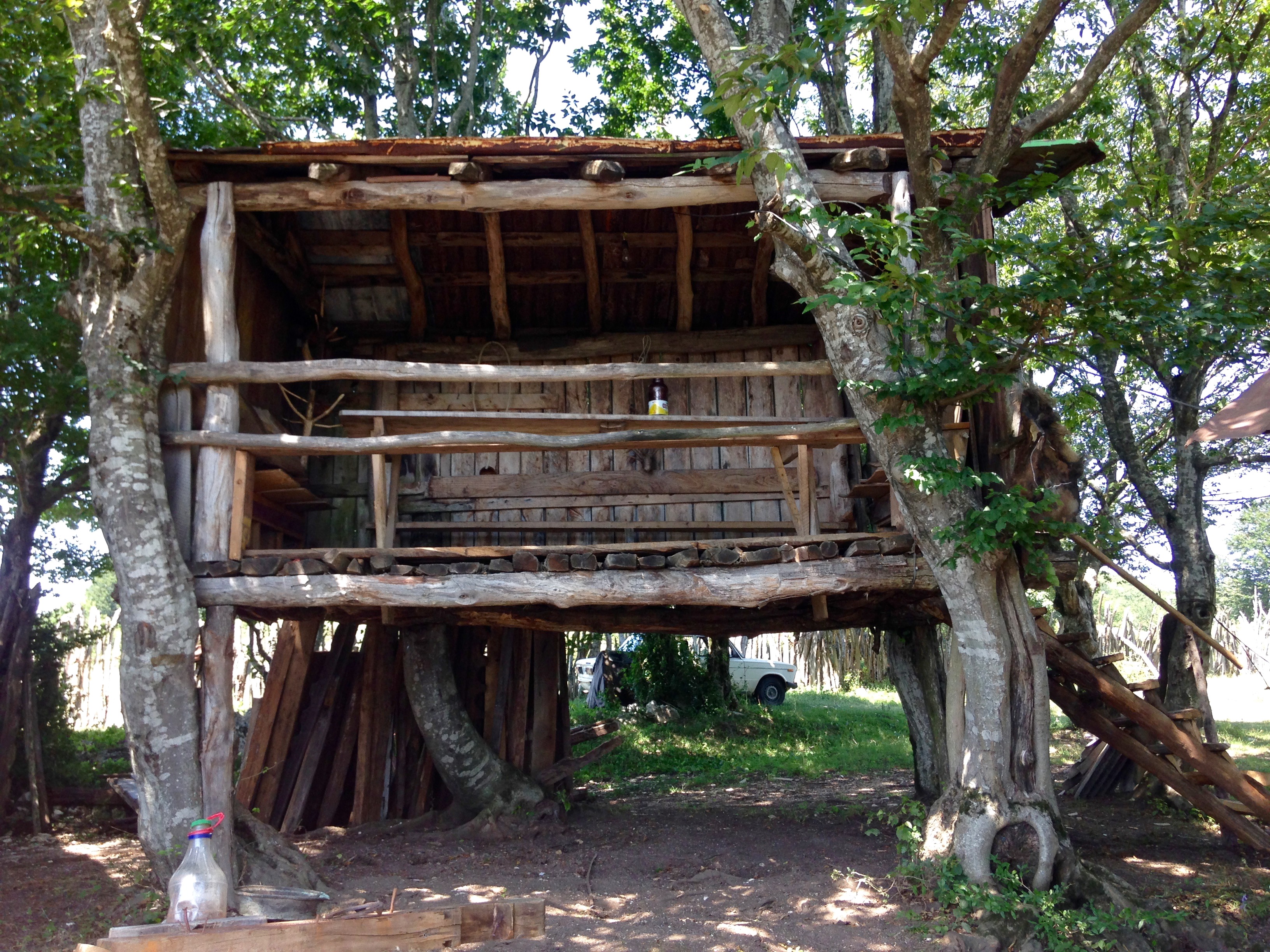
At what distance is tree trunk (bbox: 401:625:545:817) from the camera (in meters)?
8.05

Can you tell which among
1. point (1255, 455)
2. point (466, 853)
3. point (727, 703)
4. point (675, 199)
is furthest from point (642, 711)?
point (675, 199)

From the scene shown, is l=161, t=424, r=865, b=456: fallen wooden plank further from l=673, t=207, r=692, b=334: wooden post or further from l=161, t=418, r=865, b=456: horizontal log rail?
l=673, t=207, r=692, b=334: wooden post

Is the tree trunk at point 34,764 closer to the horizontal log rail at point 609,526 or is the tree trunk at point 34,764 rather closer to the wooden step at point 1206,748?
the horizontal log rail at point 609,526

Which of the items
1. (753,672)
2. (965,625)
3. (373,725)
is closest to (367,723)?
(373,725)

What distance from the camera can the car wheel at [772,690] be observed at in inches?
723

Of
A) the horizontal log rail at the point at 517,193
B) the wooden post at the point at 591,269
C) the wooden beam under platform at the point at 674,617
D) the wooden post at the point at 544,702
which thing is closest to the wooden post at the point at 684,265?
the wooden post at the point at 591,269

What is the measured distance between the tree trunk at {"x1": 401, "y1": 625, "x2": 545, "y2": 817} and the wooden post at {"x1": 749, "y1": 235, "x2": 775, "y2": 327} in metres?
3.98

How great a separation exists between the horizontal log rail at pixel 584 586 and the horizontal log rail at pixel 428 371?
131 centimetres

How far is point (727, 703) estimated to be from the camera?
15.6 metres

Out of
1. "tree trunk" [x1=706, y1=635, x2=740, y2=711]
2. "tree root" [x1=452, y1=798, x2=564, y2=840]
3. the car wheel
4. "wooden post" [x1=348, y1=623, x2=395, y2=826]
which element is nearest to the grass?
"tree trunk" [x1=706, y1=635, x2=740, y2=711]

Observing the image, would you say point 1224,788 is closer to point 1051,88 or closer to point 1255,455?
point 1255,455

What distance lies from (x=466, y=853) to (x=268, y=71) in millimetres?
10260

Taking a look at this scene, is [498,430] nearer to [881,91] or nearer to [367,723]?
[367,723]

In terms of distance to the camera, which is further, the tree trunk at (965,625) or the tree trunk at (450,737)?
the tree trunk at (450,737)
